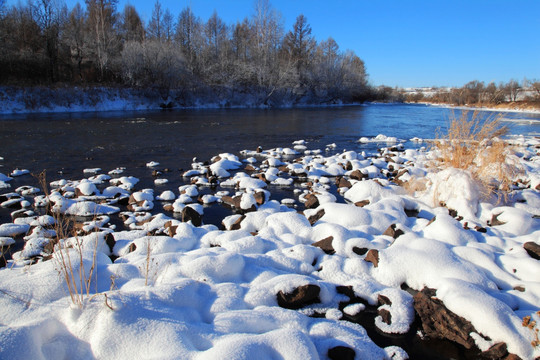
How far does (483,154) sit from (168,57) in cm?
3547

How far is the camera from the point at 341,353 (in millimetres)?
2402

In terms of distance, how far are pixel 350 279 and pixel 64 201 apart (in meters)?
5.21

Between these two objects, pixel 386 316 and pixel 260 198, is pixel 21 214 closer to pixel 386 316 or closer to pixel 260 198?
pixel 260 198

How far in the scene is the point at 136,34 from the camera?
143 ft

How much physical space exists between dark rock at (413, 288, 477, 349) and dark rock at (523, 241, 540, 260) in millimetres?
1855

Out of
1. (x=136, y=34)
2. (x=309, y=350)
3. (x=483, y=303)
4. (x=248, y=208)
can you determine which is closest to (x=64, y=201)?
(x=248, y=208)

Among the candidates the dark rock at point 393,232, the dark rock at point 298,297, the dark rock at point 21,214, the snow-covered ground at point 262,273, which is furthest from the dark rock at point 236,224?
the dark rock at point 21,214

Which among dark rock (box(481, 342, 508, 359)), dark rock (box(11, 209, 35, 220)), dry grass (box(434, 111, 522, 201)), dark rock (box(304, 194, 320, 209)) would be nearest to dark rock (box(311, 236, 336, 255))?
dark rock (box(304, 194, 320, 209))

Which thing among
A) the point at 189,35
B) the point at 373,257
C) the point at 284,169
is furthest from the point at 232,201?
the point at 189,35

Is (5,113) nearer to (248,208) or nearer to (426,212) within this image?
(248,208)

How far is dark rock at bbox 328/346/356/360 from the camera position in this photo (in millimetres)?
2395

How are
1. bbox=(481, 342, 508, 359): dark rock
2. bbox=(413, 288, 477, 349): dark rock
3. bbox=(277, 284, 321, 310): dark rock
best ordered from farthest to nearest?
bbox=(277, 284, 321, 310): dark rock, bbox=(413, 288, 477, 349): dark rock, bbox=(481, 342, 508, 359): dark rock

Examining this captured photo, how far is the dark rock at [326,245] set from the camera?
419 centimetres

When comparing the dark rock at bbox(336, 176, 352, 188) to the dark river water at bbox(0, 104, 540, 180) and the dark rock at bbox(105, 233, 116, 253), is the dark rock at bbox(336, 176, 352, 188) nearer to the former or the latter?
the dark river water at bbox(0, 104, 540, 180)
